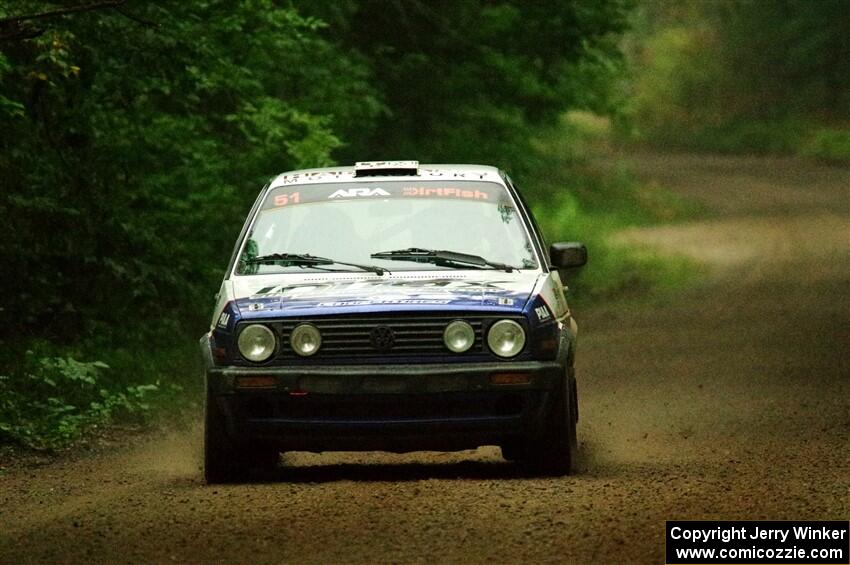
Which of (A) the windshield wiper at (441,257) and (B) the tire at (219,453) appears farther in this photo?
(A) the windshield wiper at (441,257)

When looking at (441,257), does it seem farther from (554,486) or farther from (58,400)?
(58,400)

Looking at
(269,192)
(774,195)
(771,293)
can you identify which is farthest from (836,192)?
(269,192)

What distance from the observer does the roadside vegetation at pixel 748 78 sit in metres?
61.6

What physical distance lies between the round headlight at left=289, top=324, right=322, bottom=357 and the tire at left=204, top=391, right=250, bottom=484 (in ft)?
1.90

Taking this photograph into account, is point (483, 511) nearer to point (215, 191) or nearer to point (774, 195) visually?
point (215, 191)

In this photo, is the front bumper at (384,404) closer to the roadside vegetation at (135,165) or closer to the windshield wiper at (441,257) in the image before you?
the windshield wiper at (441,257)

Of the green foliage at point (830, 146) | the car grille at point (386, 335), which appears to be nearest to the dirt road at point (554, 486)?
the car grille at point (386, 335)

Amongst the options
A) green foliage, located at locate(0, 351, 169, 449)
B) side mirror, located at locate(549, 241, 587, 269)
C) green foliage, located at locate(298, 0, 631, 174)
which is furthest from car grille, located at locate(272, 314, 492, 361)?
green foliage, located at locate(298, 0, 631, 174)

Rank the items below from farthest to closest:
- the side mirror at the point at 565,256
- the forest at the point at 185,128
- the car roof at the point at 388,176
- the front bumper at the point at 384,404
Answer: the forest at the point at 185,128
the car roof at the point at 388,176
the side mirror at the point at 565,256
the front bumper at the point at 384,404

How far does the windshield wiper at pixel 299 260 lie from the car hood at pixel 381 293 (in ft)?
0.52

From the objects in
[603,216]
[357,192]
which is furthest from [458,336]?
[603,216]

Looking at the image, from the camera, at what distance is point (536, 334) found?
8.99m

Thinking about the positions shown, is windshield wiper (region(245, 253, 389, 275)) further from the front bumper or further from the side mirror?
the side mirror

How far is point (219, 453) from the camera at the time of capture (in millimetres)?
9297
